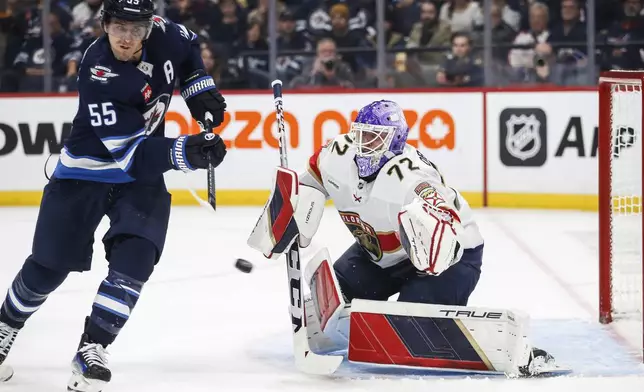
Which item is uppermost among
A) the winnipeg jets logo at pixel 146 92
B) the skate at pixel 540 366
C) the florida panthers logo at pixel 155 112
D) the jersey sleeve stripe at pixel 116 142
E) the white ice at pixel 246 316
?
the winnipeg jets logo at pixel 146 92

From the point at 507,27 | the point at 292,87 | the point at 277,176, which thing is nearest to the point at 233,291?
the point at 277,176

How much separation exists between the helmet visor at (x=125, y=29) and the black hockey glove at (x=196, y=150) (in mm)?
315

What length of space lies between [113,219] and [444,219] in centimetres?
96

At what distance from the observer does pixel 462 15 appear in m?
7.48

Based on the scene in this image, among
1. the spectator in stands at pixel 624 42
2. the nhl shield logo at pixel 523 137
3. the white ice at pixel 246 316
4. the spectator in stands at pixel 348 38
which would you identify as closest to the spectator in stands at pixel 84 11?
the spectator in stands at pixel 348 38

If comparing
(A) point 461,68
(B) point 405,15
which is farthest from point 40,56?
(A) point 461,68

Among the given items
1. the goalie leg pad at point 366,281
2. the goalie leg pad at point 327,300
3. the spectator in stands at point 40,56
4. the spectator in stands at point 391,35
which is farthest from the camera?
the spectator in stands at point 40,56

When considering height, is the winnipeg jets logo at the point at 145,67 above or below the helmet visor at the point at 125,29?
below

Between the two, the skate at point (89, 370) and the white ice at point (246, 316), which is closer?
the skate at point (89, 370)

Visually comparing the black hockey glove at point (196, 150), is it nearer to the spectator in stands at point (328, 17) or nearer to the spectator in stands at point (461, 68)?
the spectator in stands at point (461, 68)

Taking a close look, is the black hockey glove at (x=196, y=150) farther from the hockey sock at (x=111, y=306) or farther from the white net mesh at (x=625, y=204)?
the white net mesh at (x=625, y=204)

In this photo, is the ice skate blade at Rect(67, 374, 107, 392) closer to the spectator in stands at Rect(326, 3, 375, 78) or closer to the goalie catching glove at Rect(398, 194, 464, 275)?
the goalie catching glove at Rect(398, 194, 464, 275)

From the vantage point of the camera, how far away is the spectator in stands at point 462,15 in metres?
7.45

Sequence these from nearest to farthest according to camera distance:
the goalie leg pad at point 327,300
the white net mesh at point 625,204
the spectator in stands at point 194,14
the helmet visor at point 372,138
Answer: the helmet visor at point 372,138, the goalie leg pad at point 327,300, the white net mesh at point 625,204, the spectator in stands at point 194,14
